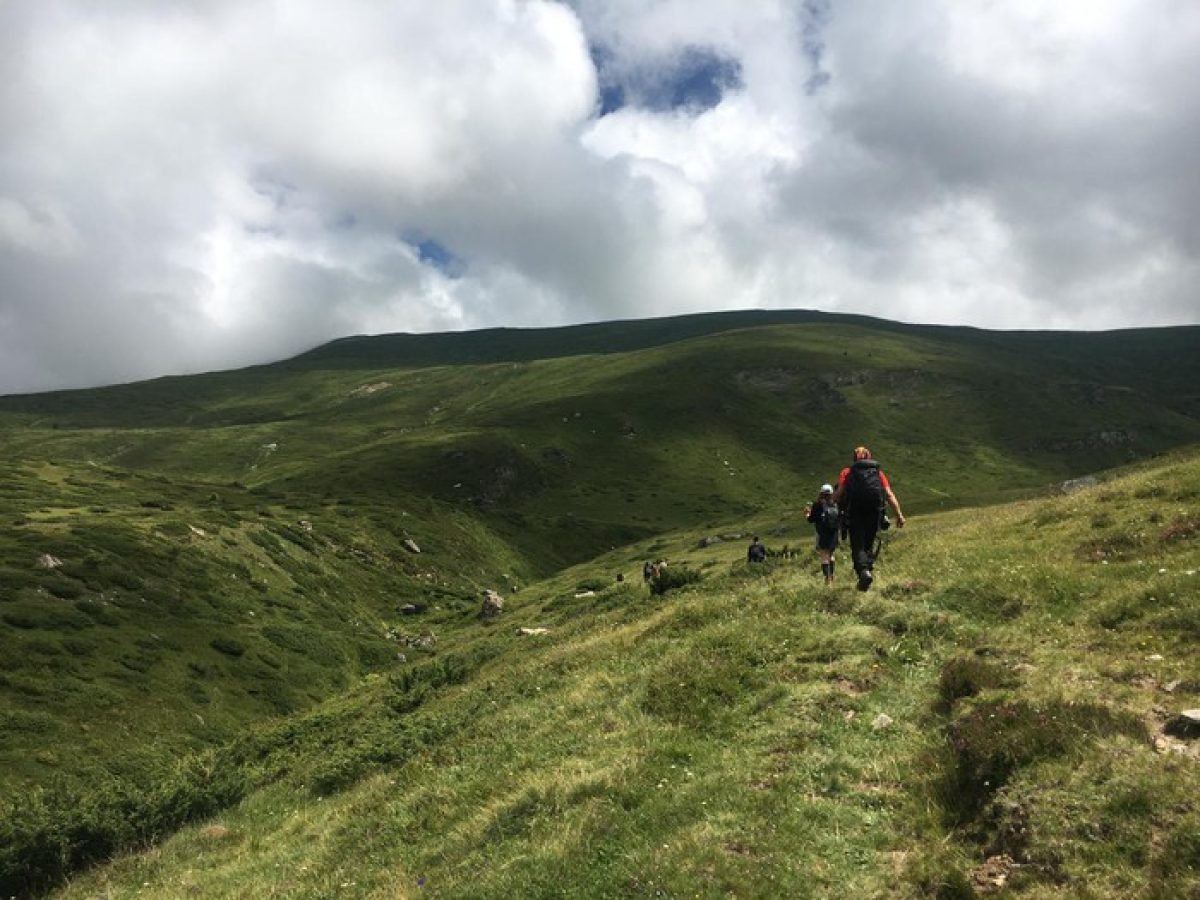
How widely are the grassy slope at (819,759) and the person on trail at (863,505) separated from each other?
3.45 feet

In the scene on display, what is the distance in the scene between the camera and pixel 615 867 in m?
10.3

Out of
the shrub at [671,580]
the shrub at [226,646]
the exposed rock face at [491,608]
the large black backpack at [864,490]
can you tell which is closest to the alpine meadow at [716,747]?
the shrub at [671,580]

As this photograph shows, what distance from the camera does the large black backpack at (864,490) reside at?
1925 centimetres

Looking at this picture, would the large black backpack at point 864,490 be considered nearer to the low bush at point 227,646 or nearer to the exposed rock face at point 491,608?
the low bush at point 227,646

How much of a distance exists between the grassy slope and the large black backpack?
224 centimetres

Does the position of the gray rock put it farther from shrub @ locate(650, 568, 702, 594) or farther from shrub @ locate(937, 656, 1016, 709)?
shrub @ locate(650, 568, 702, 594)

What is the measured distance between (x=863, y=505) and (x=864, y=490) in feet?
1.37

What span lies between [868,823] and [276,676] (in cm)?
4982

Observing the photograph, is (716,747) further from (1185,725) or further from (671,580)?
(671,580)

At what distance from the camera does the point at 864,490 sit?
19.3 metres

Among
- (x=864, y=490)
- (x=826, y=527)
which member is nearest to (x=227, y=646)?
(x=826, y=527)

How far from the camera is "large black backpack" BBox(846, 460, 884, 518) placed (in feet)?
63.2

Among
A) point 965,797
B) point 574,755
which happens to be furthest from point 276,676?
point 965,797

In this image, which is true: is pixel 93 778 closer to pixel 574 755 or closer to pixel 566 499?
pixel 574 755
